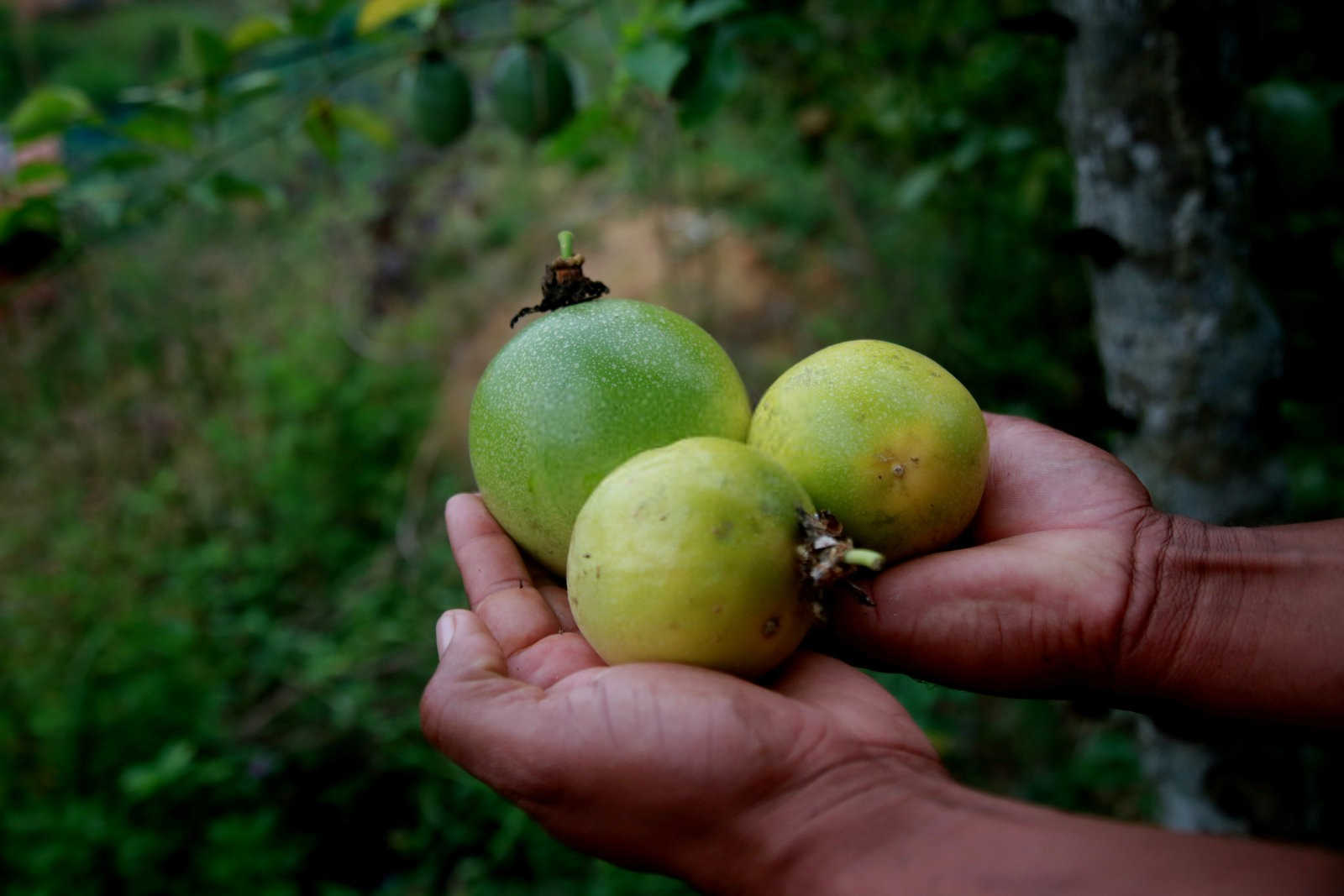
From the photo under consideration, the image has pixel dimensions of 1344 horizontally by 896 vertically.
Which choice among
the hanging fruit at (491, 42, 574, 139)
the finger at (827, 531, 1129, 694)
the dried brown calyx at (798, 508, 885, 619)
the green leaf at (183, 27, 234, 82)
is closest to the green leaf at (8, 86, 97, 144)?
the green leaf at (183, 27, 234, 82)

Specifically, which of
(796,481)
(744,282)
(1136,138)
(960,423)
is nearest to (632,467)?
(796,481)

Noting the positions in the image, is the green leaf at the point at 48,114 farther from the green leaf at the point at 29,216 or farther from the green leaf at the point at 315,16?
the green leaf at the point at 315,16

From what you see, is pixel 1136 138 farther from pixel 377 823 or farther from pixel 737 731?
pixel 377 823

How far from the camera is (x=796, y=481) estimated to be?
161 centimetres

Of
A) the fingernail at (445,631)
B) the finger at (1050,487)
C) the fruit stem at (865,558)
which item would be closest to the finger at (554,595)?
the fingernail at (445,631)

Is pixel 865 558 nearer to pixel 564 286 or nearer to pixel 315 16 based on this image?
pixel 564 286

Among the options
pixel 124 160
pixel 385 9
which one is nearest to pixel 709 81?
pixel 385 9

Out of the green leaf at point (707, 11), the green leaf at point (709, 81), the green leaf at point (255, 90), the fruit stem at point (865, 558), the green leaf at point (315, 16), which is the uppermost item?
the green leaf at point (315, 16)

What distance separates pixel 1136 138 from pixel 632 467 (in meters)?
1.38

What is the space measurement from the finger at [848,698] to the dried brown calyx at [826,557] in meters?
0.12

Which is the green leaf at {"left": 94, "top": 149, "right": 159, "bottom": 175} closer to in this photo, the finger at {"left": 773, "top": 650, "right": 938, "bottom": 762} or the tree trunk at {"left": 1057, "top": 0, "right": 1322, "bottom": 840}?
the finger at {"left": 773, "top": 650, "right": 938, "bottom": 762}

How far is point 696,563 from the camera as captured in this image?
55.7 inches

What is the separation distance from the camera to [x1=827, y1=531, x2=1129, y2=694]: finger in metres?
1.66

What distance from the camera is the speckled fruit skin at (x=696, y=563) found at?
1.42 meters
